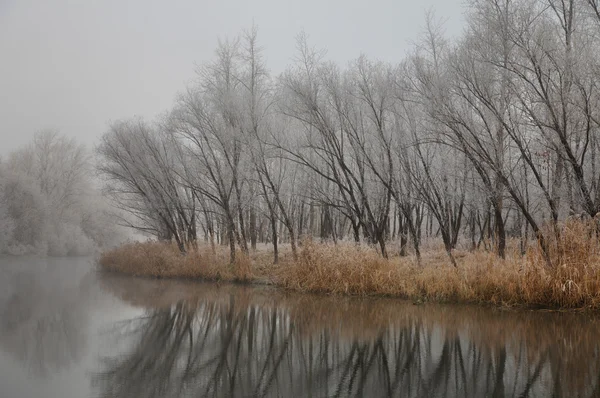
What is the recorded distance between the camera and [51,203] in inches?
1699

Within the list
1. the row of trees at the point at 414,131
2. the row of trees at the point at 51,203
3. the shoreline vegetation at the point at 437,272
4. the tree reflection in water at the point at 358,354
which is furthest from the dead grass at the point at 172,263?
the row of trees at the point at 51,203

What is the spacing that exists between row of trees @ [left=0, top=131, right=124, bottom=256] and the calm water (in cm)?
2814

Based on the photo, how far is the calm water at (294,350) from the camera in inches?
239

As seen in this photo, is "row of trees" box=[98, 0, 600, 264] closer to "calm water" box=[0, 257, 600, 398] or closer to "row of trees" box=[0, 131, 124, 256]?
"calm water" box=[0, 257, 600, 398]

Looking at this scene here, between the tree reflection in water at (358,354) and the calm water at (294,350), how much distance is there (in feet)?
0.07

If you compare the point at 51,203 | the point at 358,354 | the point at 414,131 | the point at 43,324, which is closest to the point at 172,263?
the point at 43,324

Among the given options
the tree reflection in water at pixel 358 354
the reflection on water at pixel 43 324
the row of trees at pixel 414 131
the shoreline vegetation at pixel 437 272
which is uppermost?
the row of trees at pixel 414 131

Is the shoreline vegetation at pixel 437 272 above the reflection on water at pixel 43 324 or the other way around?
above

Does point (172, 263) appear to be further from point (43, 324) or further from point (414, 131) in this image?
point (414, 131)

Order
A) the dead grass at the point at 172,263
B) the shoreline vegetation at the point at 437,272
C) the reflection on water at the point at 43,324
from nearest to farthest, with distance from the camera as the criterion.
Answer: the reflection on water at the point at 43,324
the shoreline vegetation at the point at 437,272
the dead grass at the point at 172,263

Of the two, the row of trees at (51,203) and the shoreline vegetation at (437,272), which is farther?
the row of trees at (51,203)

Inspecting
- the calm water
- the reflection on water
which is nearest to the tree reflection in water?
the calm water

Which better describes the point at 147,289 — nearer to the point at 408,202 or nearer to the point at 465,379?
Answer: the point at 408,202

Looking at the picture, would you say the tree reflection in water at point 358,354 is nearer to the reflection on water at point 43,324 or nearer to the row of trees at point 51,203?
the reflection on water at point 43,324
